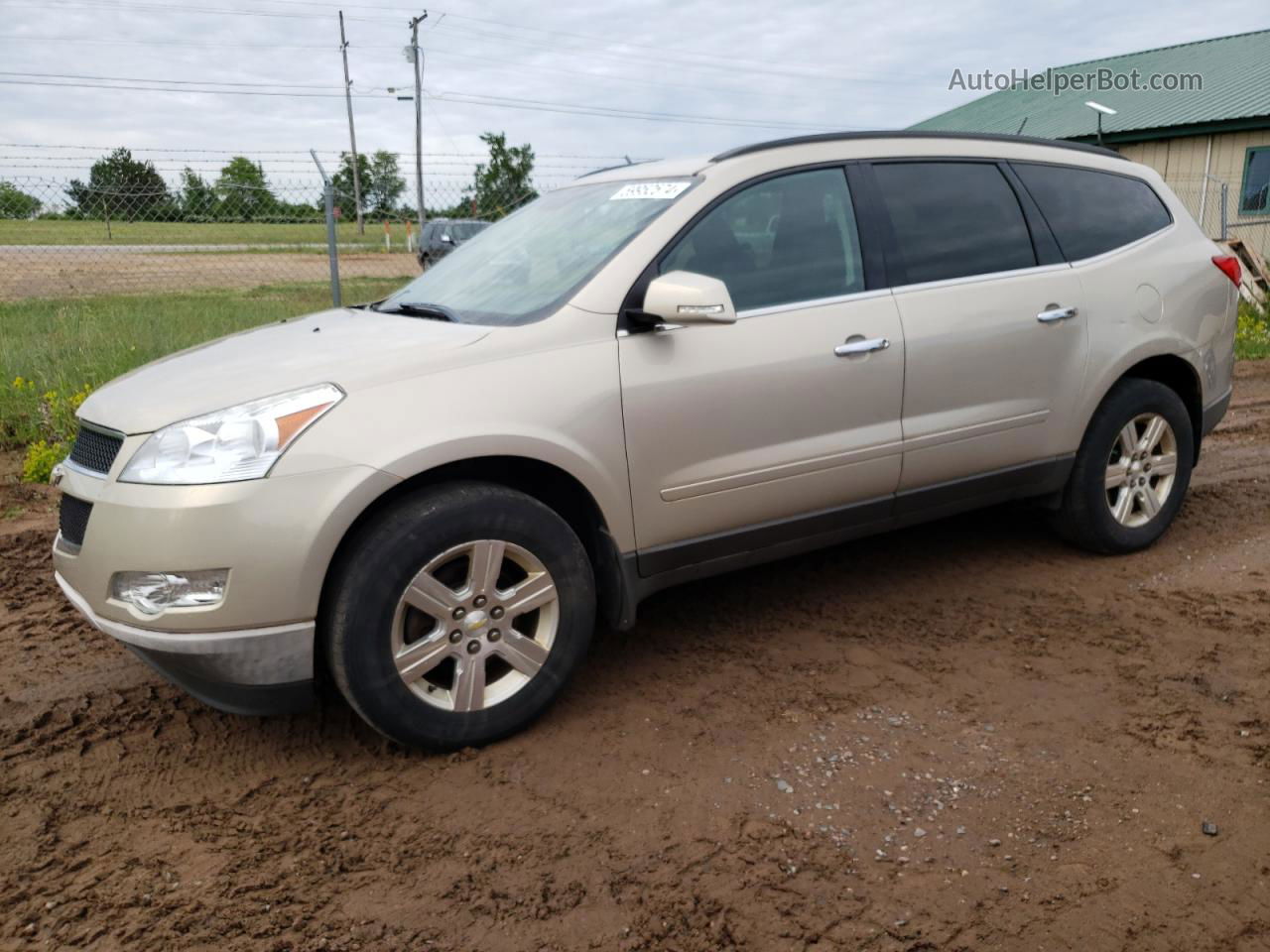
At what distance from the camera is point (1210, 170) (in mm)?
18891

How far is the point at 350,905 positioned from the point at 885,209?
295cm

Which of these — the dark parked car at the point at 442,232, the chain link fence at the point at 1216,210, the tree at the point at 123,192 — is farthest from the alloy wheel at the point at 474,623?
the chain link fence at the point at 1216,210

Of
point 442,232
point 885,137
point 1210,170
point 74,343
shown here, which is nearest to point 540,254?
point 885,137

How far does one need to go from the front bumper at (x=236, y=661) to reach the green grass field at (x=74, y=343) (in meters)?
4.31

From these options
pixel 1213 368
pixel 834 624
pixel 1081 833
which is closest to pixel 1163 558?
pixel 1213 368

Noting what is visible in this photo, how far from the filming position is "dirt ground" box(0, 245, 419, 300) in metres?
16.9

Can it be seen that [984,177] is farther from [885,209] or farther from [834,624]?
[834,624]

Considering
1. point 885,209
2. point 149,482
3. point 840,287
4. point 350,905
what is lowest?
point 350,905

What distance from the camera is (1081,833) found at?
2695mm

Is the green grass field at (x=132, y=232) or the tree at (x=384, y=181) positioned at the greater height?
the tree at (x=384, y=181)

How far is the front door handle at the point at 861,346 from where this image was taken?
364 cm

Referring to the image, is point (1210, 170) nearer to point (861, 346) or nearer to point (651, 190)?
point (861, 346)

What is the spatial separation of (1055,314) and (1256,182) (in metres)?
17.5

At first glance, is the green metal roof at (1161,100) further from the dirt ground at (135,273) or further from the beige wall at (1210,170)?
the dirt ground at (135,273)
